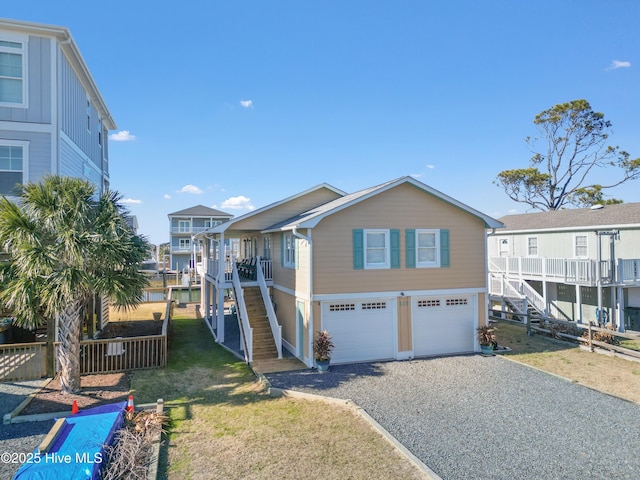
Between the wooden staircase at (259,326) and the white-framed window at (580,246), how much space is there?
17266 mm

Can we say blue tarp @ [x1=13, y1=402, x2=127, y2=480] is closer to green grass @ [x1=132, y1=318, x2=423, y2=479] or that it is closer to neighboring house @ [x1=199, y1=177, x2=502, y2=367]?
green grass @ [x1=132, y1=318, x2=423, y2=479]

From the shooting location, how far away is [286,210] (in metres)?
17.9

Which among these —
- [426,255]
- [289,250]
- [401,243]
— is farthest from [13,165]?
[426,255]

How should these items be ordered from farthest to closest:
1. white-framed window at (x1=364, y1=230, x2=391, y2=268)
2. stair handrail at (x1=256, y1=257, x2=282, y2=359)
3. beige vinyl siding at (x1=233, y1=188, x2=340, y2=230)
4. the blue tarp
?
beige vinyl siding at (x1=233, y1=188, x2=340, y2=230), stair handrail at (x1=256, y1=257, x2=282, y2=359), white-framed window at (x1=364, y1=230, x2=391, y2=268), the blue tarp

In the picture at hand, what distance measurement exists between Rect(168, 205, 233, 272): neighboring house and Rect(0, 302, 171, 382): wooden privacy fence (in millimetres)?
41286

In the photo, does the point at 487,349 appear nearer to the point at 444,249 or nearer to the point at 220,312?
the point at 444,249

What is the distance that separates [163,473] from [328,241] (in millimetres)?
8303

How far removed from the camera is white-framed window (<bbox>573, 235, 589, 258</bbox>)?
20264 millimetres

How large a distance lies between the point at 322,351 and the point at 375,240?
14.3ft

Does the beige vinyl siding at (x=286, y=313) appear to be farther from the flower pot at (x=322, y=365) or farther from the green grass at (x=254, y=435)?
the green grass at (x=254, y=435)

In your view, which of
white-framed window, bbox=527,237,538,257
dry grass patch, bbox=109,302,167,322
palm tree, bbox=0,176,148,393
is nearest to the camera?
palm tree, bbox=0,176,148,393

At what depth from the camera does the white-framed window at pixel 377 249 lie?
44.7 ft

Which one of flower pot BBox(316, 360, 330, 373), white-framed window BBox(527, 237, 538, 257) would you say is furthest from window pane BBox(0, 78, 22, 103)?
white-framed window BBox(527, 237, 538, 257)

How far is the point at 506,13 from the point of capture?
16.0 meters
